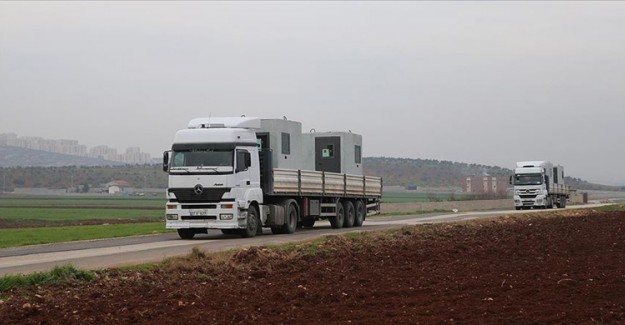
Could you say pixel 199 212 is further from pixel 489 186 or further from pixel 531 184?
pixel 489 186

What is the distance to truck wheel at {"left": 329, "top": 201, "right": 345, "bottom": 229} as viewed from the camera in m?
36.9

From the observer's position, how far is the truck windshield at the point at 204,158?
28641mm

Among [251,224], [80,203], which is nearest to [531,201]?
[251,224]

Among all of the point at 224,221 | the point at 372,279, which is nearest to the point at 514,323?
the point at 372,279

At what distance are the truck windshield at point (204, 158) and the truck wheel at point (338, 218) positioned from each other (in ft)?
29.4

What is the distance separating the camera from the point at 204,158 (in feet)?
94.2

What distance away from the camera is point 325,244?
23.7 meters

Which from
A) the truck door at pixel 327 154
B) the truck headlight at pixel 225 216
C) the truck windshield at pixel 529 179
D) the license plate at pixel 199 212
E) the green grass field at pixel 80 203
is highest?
the truck door at pixel 327 154

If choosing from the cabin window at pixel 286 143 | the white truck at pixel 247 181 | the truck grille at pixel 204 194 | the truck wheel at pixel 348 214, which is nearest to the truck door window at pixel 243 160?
the white truck at pixel 247 181

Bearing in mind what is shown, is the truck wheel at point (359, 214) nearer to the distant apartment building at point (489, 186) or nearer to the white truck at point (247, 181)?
the white truck at point (247, 181)

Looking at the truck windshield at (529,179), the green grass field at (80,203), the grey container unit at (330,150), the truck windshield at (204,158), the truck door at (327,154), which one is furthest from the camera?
the green grass field at (80,203)

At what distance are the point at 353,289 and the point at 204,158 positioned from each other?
14.6 m

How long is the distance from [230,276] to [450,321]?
6700mm

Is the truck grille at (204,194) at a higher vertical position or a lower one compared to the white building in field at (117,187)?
lower
